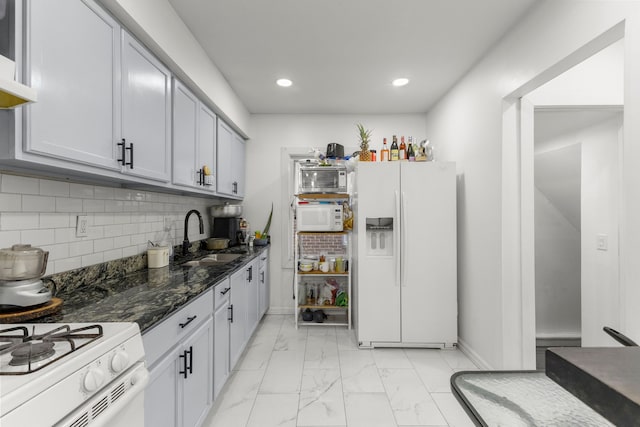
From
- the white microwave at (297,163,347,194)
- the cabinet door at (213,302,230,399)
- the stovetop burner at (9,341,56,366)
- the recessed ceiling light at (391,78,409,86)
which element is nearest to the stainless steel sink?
the cabinet door at (213,302,230,399)

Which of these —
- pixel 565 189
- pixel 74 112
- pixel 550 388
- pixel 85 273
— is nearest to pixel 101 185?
pixel 85 273

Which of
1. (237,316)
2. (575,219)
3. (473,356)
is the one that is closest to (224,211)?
(237,316)

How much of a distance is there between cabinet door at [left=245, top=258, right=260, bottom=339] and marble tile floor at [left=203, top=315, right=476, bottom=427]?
0.77 ft

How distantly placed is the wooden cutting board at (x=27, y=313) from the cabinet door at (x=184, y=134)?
1.03m

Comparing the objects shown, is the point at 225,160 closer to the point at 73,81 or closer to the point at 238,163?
the point at 238,163

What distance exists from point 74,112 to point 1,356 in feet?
2.98

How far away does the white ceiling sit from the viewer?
6.07ft

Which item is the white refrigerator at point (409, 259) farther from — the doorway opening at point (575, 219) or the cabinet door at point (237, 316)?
the cabinet door at point (237, 316)

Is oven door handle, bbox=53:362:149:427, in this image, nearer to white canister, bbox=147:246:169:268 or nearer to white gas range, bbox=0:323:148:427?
white gas range, bbox=0:323:148:427

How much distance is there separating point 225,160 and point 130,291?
5.88 feet

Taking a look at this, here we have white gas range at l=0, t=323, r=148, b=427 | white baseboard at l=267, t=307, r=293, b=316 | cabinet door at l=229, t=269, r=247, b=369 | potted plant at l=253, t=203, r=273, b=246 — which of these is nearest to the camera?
white gas range at l=0, t=323, r=148, b=427

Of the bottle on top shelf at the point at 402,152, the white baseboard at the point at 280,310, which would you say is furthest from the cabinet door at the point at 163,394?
the bottle on top shelf at the point at 402,152

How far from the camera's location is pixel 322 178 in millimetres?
3365

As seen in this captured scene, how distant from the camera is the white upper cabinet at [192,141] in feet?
6.63
